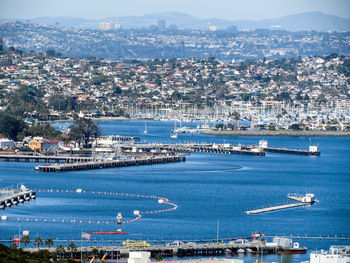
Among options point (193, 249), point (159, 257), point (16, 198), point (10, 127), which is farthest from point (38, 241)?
point (10, 127)

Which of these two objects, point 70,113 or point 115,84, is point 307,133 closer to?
point 70,113

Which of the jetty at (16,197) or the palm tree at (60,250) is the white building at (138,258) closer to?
the palm tree at (60,250)

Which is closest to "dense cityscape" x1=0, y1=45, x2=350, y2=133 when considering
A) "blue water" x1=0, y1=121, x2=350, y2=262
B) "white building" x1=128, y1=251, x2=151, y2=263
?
"blue water" x1=0, y1=121, x2=350, y2=262

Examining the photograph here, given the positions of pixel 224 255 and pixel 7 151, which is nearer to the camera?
pixel 224 255

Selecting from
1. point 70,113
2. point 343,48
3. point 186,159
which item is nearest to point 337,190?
point 186,159

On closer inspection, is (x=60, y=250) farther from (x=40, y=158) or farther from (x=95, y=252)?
(x=40, y=158)
